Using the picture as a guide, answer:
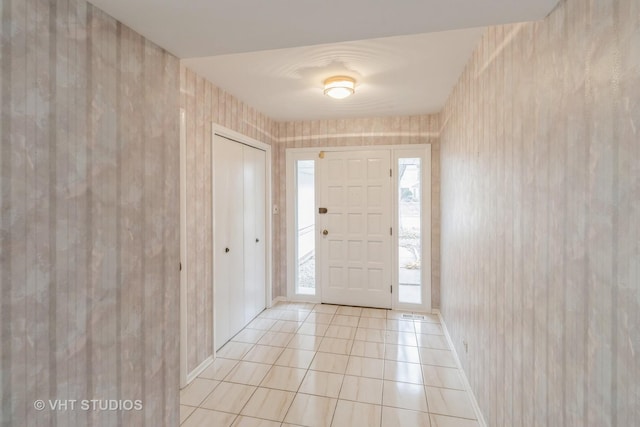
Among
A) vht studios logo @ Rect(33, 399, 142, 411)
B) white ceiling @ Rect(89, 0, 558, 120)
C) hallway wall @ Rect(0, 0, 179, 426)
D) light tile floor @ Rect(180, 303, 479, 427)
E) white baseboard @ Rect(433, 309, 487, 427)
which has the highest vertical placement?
white ceiling @ Rect(89, 0, 558, 120)

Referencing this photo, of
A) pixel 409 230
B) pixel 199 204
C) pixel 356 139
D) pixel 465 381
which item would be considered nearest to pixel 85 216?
pixel 199 204

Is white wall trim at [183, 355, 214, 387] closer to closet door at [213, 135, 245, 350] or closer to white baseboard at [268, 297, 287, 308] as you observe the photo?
closet door at [213, 135, 245, 350]

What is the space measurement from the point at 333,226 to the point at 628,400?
3496 mm

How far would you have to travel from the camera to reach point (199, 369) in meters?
2.61

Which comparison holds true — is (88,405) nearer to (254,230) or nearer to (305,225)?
(254,230)

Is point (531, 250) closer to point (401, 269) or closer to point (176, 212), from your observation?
point (176, 212)

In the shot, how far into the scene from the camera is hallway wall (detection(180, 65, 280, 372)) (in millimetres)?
2549

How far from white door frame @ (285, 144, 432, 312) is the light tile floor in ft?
1.55

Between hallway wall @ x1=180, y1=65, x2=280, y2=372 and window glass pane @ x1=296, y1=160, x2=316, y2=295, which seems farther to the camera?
window glass pane @ x1=296, y1=160, x2=316, y2=295

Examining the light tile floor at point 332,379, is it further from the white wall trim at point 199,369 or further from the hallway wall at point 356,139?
the hallway wall at point 356,139

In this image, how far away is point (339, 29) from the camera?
4.17ft

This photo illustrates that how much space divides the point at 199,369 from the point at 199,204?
1.36m

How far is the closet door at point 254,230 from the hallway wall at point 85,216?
200 centimetres

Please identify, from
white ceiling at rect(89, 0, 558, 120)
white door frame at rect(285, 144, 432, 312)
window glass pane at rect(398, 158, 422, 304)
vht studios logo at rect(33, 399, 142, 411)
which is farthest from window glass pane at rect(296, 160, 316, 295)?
vht studios logo at rect(33, 399, 142, 411)
